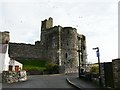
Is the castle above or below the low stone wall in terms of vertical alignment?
above

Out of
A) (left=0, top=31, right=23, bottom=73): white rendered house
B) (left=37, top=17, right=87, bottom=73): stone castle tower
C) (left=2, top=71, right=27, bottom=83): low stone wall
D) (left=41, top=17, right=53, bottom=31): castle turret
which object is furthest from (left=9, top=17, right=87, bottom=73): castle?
(left=2, top=71, right=27, bottom=83): low stone wall

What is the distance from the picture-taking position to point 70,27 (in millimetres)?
64750

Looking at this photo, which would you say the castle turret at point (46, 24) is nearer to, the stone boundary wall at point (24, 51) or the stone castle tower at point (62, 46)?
the stone castle tower at point (62, 46)

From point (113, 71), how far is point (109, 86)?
1.53 meters

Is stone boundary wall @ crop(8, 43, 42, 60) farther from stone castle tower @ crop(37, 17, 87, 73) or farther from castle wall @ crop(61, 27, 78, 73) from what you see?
castle wall @ crop(61, 27, 78, 73)

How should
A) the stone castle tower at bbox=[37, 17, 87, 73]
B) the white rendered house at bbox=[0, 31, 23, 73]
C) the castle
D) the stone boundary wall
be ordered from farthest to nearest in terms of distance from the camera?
the stone boundary wall → the castle → the stone castle tower at bbox=[37, 17, 87, 73] → the white rendered house at bbox=[0, 31, 23, 73]

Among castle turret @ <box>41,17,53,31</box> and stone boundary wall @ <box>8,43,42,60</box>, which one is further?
castle turret @ <box>41,17,53,31</box>

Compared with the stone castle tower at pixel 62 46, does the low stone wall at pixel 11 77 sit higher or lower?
lower

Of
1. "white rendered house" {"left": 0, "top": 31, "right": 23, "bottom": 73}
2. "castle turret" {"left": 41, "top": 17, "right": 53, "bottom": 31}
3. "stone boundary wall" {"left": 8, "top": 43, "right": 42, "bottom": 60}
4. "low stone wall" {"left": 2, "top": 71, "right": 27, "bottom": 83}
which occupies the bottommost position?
"low stone wall" {"left": 2, "top": 71, "right": 27, "bottom": 83}

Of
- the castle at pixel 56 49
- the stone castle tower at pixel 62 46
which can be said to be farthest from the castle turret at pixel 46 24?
the stone castle tower at pixel 62 46

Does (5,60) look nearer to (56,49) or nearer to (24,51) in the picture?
(56,49)

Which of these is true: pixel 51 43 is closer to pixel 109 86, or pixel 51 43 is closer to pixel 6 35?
pixel 6 35

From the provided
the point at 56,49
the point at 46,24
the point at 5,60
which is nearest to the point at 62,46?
the point at 56,49

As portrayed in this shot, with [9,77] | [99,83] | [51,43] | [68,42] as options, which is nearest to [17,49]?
[51,43]
